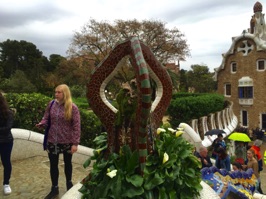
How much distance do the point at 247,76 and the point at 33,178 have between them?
24812 mm

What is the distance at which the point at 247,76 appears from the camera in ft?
86.0

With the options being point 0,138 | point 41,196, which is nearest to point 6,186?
point 41,196

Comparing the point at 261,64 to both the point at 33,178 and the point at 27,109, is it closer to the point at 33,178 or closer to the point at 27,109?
the point at 27,109

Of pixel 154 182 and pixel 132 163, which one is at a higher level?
pixel 132 163

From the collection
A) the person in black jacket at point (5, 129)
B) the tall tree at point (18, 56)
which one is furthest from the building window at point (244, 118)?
the tall tree at point (18, 56)

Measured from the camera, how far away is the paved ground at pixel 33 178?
4551mm

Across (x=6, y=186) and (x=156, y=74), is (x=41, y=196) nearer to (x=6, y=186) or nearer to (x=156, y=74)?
(x=6, y=186)

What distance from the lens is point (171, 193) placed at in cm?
283

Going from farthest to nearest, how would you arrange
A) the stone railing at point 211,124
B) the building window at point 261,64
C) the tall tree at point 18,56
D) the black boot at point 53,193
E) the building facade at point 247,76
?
the tall tree at point 18,56
the building facade at point 247,76
the building window at point 261,64
the stone railing at point 211,124
the black boot at point 53,193

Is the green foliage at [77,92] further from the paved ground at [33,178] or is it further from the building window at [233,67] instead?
the paved ground at [33,178]

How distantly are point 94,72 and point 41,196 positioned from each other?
7.96ft

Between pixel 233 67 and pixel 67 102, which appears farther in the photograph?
pixel 233 67

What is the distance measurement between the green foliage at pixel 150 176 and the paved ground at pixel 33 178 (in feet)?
5.65

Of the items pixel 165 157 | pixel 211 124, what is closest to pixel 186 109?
pixel 211 124
